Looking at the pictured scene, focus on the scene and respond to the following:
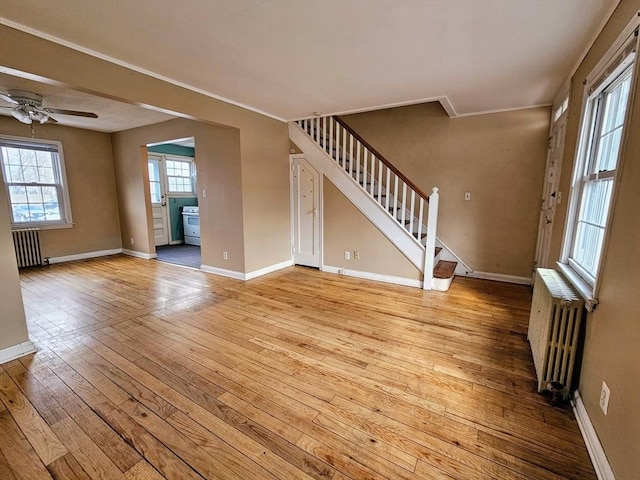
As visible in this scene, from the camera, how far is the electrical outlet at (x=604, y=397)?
1332mm

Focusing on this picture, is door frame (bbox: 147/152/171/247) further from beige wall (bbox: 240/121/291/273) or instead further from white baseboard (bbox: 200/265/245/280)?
A: beige wall (bbox: 240/121/291/273)

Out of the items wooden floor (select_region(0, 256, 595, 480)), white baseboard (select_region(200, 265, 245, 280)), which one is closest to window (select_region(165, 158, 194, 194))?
white baseboard (select_region(200, 265, 245, 280))

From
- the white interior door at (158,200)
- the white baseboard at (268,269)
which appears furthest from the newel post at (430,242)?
the white interior door at (158,200)

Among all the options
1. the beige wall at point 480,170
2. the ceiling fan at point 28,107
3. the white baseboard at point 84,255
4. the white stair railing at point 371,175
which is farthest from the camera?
the white baseboard at point 84,255

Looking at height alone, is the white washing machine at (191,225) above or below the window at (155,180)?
below

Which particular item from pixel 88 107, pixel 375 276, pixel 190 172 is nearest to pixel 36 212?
pixel 88 107

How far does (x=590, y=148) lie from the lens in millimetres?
2139

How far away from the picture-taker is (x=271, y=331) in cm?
270

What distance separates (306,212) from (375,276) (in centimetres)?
155

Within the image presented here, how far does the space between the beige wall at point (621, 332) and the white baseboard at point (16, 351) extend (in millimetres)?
3722

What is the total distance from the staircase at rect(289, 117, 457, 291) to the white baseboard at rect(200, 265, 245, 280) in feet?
6.65

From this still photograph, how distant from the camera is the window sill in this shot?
1588 millimetres

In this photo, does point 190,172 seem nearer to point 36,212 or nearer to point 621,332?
point 36,212

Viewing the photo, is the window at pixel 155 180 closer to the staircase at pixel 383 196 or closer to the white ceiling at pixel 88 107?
the white ceiling at pixel 88 107
